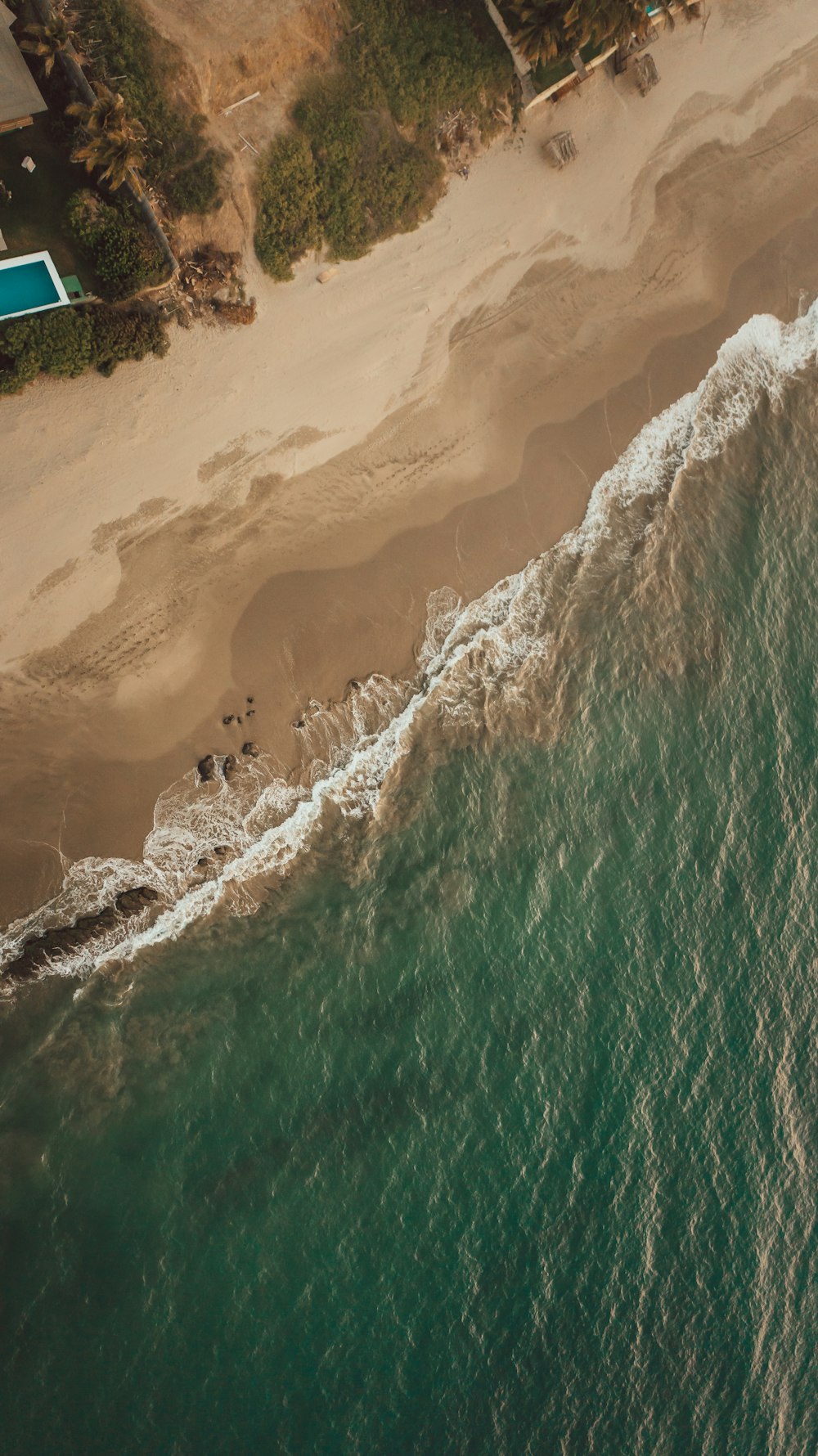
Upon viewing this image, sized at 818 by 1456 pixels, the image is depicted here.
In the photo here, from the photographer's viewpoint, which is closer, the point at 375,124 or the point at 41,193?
the point at 41,193

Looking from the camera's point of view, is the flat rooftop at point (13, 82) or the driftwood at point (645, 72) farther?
the driftwood at point (645, 72)

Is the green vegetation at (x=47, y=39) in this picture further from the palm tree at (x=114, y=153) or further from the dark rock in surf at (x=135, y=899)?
the dark rock in surf at (x=135, y=899)

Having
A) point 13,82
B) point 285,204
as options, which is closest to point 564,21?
point 285,204

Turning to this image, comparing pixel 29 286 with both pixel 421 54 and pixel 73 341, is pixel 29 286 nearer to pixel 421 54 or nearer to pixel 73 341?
pixel 73 341

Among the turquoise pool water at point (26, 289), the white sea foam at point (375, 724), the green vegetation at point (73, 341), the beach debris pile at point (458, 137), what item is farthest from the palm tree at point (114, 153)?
the white sea foam at point (375, 724)

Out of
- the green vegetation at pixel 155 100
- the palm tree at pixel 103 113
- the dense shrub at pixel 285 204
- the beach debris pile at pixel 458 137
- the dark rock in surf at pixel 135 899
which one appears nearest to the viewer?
the palm tree at pixel 103 113
